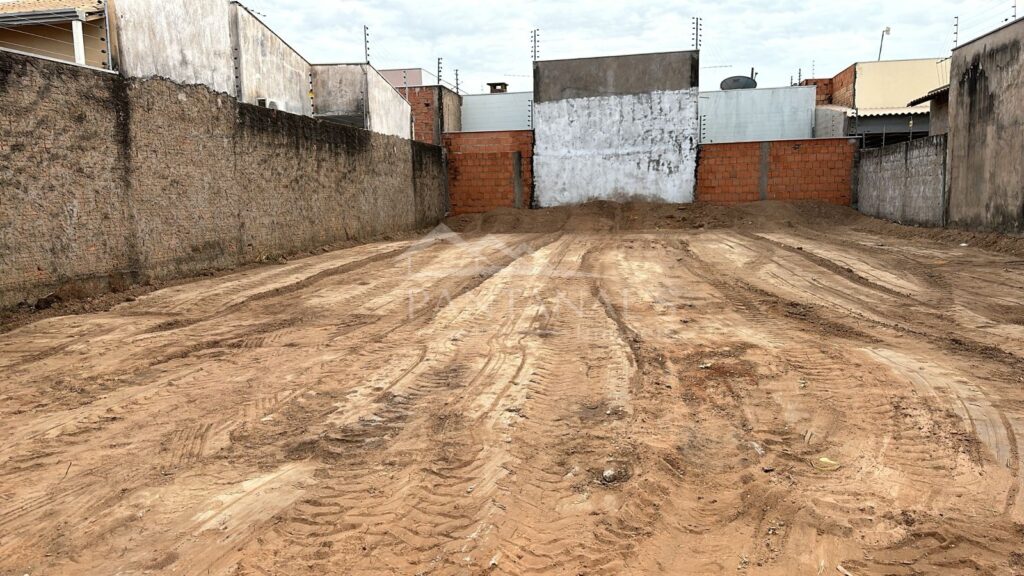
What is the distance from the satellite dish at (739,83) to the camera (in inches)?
1260

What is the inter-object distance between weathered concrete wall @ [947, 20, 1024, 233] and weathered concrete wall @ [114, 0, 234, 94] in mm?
15129

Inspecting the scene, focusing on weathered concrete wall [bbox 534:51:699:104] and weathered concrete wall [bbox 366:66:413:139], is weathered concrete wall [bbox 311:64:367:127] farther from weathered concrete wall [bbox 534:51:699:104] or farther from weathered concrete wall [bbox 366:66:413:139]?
weathered concrete wall [bbox 534:51:699:104]

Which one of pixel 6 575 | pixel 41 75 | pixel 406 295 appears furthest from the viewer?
pixel 406 295

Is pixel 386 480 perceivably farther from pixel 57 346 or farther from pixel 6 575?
pixel 57 346

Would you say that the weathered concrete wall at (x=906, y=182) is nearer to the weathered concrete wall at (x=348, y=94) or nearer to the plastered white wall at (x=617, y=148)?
the plastered white wall at (x=617, y=148)

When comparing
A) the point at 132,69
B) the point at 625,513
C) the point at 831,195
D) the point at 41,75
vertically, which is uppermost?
the point at 132,69

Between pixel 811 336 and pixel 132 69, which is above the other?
pixel 132 69

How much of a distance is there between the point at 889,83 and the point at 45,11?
3222 centimetres

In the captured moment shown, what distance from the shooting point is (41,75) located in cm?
684

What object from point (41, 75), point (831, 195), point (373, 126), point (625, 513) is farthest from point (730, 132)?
point (625, 513)

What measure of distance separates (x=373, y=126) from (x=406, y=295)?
15.4 meters

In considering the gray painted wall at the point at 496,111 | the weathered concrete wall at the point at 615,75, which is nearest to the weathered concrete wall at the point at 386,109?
the weathered concrete wall at the point at 615,75

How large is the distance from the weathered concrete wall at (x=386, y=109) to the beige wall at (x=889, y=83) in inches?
828

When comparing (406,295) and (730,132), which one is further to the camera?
(730,132)
